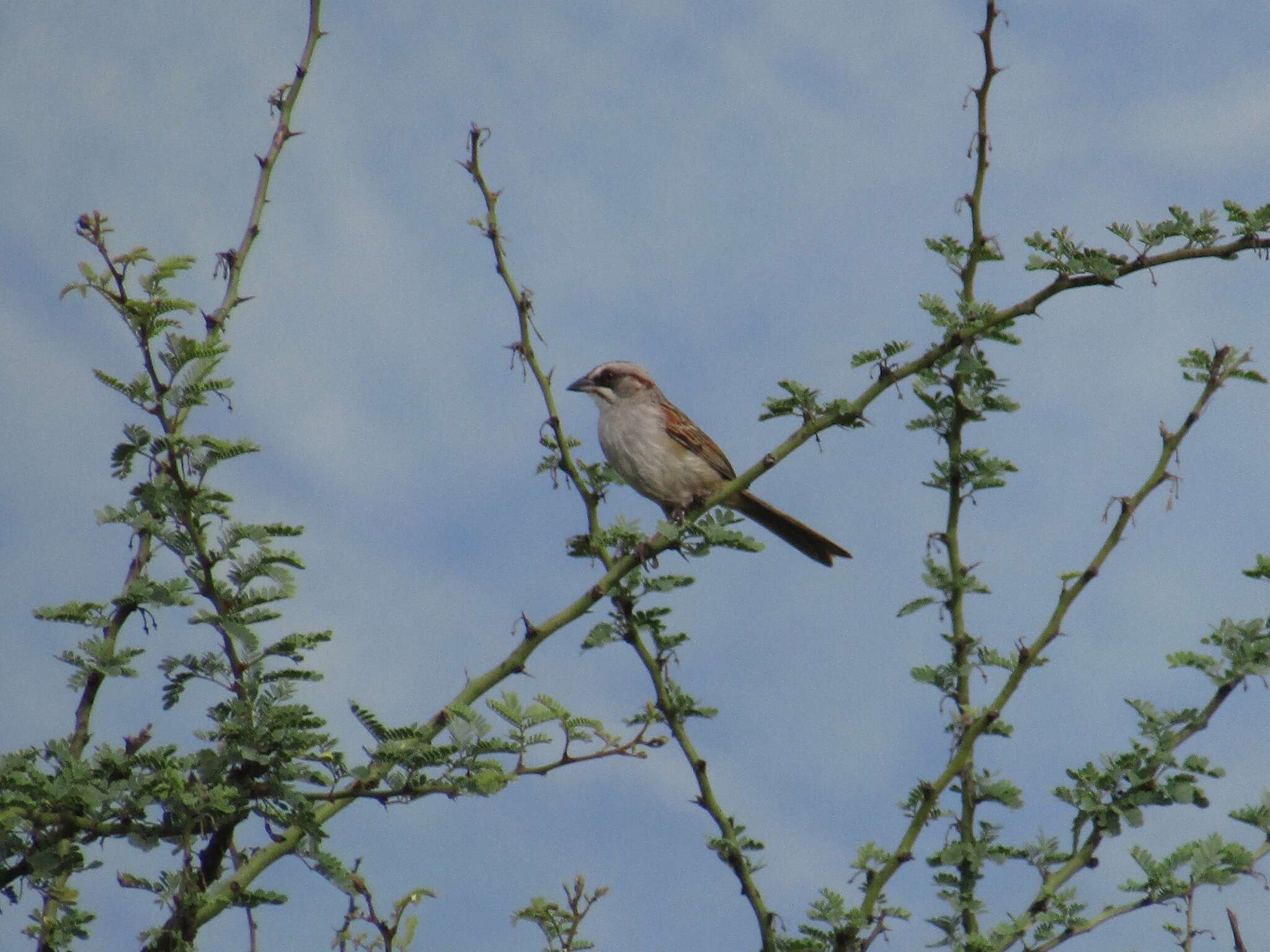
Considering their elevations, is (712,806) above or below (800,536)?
below

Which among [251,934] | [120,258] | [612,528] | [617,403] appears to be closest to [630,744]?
[612,528]

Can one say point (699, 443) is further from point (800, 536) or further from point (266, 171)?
point (266, 171)

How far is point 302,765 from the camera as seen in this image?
13.9 ft

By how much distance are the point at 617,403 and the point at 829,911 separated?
476 centimetres

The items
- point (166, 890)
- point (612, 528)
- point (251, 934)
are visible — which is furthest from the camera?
point (612, 528)

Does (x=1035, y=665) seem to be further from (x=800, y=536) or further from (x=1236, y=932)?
(x=800, y=536)

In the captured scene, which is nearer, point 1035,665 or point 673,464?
point 1035,665

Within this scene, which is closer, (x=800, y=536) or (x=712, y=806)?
(x=712, y=806)

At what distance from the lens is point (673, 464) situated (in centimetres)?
831

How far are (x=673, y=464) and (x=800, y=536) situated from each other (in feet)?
3.10

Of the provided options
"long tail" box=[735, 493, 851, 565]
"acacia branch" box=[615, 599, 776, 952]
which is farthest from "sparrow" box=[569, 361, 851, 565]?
"acacia branch" box=[615, 599, 776, 952]

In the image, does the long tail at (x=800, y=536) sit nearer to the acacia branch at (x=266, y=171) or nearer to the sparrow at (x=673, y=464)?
the sparrow at (x=673, y=464)

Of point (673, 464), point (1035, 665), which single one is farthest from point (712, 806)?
point (673, 464)

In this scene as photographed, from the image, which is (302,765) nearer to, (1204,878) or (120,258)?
(120,258)
